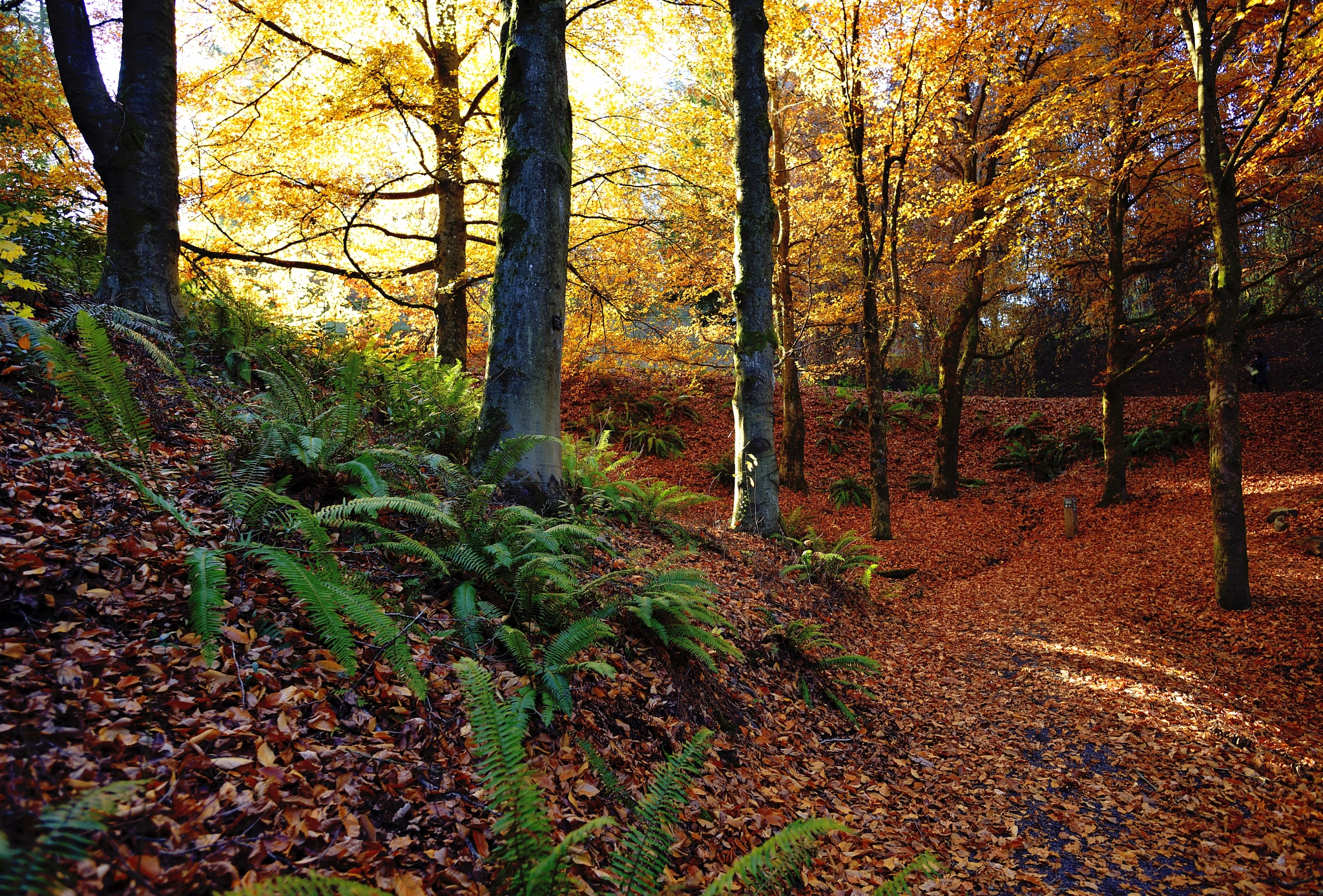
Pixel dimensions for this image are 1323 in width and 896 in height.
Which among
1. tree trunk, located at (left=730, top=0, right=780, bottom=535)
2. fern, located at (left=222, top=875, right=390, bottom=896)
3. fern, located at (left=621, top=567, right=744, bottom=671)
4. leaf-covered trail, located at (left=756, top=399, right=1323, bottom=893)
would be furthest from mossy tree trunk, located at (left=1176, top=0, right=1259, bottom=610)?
fern, located at (left=222, top=875, right=390, bottom=896)

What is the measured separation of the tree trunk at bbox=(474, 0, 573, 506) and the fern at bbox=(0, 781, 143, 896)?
3.51 m

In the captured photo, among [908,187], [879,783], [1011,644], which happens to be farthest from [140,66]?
[908,187]

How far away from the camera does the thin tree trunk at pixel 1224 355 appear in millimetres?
6578

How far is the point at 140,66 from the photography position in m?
4.93

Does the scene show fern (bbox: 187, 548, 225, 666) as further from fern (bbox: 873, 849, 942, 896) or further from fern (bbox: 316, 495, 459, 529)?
fern (bbox: 873, 849, 942, 896)

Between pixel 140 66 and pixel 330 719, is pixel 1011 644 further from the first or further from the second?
pixel 140 66

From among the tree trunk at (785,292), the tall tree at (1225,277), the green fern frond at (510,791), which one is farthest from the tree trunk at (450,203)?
the tall tree at (1225,277)

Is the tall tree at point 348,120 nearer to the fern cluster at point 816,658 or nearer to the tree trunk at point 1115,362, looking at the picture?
the fern cluster at point 816,658

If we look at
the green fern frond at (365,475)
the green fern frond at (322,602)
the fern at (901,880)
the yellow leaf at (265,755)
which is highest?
the green fern frond at (365,475)

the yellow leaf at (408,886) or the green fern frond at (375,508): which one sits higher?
the green fern frond at (375,508)

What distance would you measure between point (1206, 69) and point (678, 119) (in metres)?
6.39

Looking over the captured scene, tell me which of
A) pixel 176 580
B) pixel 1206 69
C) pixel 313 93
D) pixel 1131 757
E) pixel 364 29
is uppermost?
pixel 364 29

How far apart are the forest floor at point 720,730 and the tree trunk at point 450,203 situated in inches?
203

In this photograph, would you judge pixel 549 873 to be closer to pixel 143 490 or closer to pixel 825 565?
pixel 143 490
